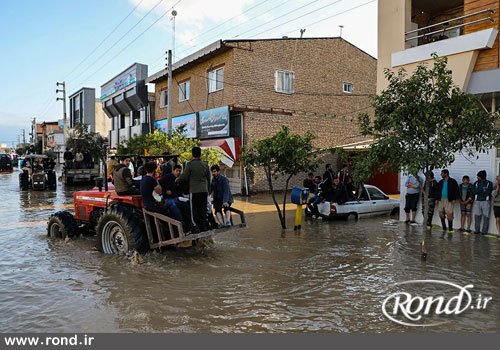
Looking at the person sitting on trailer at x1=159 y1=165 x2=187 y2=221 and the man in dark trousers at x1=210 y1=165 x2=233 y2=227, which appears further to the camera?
the man in dark trousers at x1=210 y1=165 x2=233 y2=227

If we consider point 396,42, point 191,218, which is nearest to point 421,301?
point 191,218

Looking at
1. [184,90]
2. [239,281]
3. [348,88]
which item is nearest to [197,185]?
[239,281]

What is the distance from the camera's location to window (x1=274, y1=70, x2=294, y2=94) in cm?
2320

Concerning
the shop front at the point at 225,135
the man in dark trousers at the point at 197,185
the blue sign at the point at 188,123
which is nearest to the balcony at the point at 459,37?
the man in dark trousers at the point at 197,185

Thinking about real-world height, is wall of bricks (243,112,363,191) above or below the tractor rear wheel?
above

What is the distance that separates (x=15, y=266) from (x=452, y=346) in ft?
23.6

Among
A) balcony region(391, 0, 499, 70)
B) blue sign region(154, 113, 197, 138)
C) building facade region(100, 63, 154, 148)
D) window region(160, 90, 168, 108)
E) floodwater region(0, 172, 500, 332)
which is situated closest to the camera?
floodwater region(0, 172, 500, 332)

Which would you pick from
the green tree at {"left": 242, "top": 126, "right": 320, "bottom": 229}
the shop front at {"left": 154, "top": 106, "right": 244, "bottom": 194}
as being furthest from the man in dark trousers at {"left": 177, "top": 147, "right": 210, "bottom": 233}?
the shop front at {"left": 154, "top": 106, "right": 244, "bottom": 194}

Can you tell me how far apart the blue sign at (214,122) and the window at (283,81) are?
3658 mm

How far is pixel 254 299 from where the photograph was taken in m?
5.50

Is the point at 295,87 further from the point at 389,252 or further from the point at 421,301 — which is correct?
the point at 421,301

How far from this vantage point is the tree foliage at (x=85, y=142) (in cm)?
3016

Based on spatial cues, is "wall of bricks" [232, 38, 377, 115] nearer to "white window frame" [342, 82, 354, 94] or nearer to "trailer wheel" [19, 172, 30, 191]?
"white window frame" [342, 82, 354, 94]

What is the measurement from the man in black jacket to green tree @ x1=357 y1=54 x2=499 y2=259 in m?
3.69
